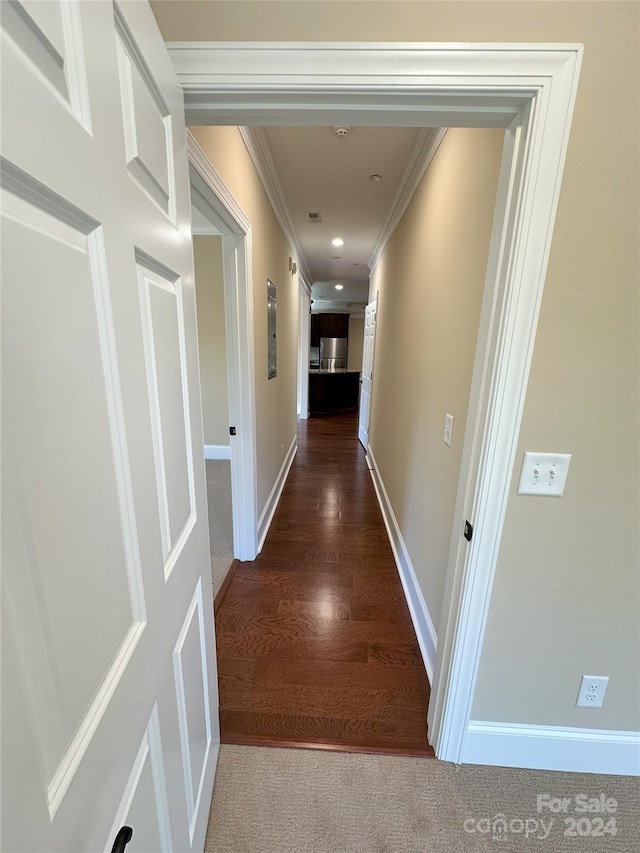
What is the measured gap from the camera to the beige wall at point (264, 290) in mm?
1645

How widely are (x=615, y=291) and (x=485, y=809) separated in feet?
5.52

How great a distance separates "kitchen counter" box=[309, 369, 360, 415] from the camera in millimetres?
7090

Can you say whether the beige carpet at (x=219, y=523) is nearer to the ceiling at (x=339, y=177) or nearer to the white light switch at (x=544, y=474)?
the white light switch at (x=544, y=474)

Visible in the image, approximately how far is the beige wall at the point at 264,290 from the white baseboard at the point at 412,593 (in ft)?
3.38

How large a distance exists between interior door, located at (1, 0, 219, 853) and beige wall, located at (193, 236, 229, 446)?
131 inches

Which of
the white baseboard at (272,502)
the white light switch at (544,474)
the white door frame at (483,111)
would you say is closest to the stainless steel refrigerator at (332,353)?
the white baseboard at (272,502)

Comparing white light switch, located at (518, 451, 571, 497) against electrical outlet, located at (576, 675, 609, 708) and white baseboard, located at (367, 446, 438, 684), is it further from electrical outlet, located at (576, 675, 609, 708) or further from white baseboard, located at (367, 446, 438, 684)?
white baseboard, located at (367, 446, 438, 684)

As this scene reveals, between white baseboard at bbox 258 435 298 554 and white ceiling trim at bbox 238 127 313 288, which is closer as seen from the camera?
white ceiling trim at bbox 238 127 313 288

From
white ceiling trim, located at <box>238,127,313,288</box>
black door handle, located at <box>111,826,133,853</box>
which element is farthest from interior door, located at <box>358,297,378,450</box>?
black door handle, located at <box>111,826,133,853</box>

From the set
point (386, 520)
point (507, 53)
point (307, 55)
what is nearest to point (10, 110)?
point (307, 55)

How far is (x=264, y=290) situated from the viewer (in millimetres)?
2535

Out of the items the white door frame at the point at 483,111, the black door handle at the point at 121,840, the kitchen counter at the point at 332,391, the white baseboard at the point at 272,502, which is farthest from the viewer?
the kitchen counter at the point at 332,391

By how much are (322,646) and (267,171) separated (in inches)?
116

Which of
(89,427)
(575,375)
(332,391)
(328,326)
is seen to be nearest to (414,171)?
(575,375)
